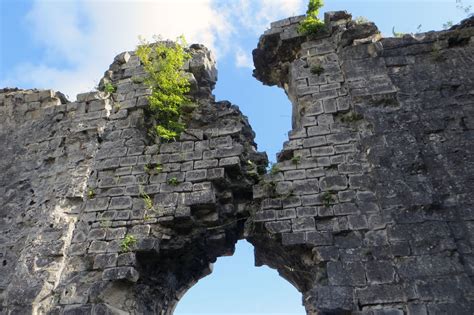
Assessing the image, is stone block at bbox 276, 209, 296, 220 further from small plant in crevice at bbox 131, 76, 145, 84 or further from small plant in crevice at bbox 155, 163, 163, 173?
small plant in crevice at bbox 131, 76, 145, 84

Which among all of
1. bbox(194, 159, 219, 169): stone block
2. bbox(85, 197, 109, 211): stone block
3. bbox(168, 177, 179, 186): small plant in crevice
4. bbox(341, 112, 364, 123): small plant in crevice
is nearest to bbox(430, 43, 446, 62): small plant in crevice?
bbox(341, 112, 364, 123): small plant in crevice

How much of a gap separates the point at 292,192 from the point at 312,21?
290 centimetres

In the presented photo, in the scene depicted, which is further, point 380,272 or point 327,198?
point 327,198

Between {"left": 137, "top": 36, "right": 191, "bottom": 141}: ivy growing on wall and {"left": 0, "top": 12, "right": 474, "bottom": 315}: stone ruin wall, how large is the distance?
7.8 inches

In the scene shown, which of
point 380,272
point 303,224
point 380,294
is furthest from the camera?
point 303,224

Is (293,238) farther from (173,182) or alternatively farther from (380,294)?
(173,182)

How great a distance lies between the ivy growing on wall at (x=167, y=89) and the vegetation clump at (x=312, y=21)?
5.87 feet

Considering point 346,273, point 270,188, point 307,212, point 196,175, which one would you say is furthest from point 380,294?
point 196,175

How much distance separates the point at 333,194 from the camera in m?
4.83

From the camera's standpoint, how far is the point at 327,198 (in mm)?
4789

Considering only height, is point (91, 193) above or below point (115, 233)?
above

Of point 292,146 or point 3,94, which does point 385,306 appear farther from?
point 3,94

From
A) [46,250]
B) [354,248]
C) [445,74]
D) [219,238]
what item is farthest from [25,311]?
[445,74]

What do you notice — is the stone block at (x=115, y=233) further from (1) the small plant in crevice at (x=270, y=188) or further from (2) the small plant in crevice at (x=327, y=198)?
(2) the small plant in crevice at (x=327, y=198)
